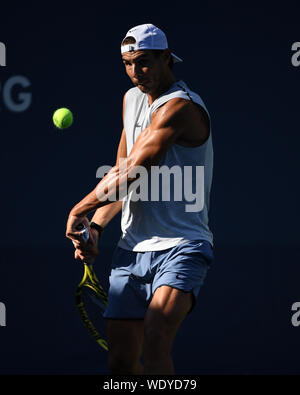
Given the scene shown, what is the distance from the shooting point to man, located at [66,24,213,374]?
114 inches

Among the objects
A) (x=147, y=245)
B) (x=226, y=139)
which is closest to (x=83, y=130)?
(x=226, y=139)

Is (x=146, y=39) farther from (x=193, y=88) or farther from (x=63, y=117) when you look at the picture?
(x=193, y=88)

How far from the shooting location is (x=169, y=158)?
3031 mm

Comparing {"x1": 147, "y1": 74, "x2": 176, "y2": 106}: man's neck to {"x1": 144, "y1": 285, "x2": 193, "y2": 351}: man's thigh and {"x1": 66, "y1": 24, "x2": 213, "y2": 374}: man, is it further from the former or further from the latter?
{"x1": 144, "y1": 285, "x2": 193, "y2": 351}: man's thigh

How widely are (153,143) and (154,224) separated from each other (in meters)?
0.34

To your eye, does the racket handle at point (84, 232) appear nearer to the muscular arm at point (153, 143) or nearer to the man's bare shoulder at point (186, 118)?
the muscular arm at point (153, 143)

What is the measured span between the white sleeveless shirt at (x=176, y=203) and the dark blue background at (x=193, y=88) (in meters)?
3.10

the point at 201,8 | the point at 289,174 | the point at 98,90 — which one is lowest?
the point at 289,174

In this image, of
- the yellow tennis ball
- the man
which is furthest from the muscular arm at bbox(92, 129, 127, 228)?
the yellow tennis ball

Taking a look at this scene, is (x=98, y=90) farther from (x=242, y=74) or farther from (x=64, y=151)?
(x=242, y=74)

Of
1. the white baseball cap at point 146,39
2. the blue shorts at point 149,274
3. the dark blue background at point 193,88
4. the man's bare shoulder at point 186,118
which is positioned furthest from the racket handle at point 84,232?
the dark blue background at point 193,88

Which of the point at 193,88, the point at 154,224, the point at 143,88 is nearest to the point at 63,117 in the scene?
the point at 143,88

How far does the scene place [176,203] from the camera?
10.0ft

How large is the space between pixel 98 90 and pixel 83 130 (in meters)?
0.36
